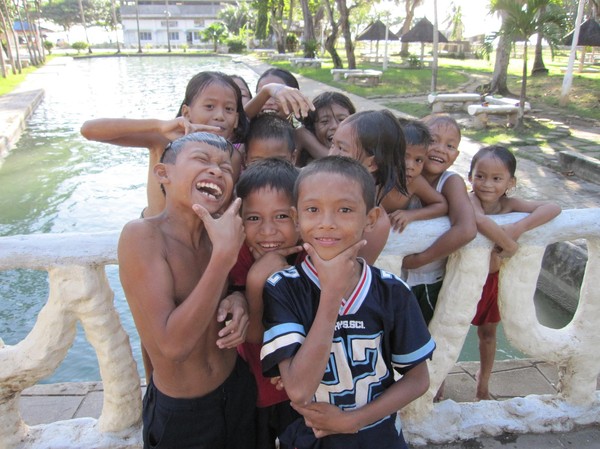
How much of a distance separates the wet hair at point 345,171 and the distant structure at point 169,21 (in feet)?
200

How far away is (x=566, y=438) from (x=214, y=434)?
1.62 metres

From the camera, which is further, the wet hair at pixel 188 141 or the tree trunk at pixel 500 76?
the tree trunk at pixel 500 76

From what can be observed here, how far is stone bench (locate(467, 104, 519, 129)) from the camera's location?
10.7 metres

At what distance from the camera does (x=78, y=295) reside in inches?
71.3

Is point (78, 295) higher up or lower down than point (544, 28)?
lower down

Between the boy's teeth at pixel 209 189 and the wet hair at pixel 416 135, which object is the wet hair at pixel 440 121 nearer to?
the wet hair at pixel 416 135

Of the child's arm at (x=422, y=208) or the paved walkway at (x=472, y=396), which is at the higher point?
the child's arm at (x=422, y=208)

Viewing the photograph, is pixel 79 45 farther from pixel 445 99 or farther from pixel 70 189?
pixel 70 189

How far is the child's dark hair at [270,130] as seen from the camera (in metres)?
2.35

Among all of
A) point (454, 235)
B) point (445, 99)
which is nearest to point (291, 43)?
point (445, 99)

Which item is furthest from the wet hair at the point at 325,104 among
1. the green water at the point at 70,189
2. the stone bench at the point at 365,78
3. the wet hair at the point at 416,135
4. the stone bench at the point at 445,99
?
the stone bench at the point at 365,78

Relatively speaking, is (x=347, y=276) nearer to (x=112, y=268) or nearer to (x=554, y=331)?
(x=554, y=331)

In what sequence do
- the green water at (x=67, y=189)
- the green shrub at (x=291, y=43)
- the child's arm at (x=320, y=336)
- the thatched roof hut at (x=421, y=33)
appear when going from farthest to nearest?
the green shrub at (x=291, y=43) < the thatched roof hut at (x=421, y=33) < the green water at (x=67, y=189) < the child's arm at (x=320, y=336)

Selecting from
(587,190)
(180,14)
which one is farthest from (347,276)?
(180,14)
